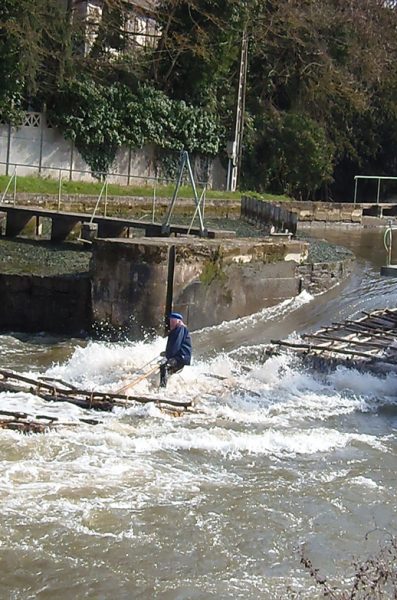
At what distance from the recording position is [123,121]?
1550 inches

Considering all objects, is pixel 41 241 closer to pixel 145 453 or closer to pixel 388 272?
pixel 388 272

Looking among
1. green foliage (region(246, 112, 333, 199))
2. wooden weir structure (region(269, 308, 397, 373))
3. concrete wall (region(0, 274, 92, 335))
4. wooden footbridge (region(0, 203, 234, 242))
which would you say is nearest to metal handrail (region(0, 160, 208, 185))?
green foliage (region(246, 112, 333, 199))

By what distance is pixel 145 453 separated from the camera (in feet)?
35.5

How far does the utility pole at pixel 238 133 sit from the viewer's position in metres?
42.1

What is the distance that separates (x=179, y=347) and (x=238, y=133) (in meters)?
31.1

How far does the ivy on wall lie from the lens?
122 feet

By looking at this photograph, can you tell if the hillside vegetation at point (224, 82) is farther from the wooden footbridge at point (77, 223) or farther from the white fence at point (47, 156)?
the wooden footbridge at point (77, 223)

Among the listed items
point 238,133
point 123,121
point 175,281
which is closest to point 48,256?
point 175,281

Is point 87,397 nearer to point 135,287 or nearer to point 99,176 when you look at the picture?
point 135,287

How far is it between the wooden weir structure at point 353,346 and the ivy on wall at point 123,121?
22.8 metres

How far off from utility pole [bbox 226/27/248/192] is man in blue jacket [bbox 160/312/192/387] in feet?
99.8

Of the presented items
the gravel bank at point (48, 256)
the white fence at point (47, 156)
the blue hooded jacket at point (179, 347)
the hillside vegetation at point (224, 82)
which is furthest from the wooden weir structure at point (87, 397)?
the white fence at point (47, 156)

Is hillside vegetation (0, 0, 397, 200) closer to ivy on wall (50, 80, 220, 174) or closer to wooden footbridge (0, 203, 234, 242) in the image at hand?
ivy on wall (50, 80, 220, 174)

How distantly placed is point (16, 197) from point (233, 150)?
17.1 m
